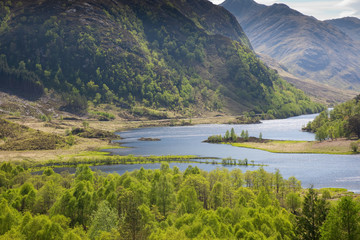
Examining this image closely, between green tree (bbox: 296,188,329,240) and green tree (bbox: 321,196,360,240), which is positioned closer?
green tree (bbox: 321,196,360,240)

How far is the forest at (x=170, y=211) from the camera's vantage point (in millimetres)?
55594

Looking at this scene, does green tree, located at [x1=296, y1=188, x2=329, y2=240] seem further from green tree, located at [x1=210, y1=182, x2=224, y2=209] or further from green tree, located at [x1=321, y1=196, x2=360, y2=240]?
green tree, located at [x1=210, y1=182, x2=224, y2=209]

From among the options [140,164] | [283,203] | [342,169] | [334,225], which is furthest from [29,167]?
[334,225]

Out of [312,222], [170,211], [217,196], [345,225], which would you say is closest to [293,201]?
[217,196]

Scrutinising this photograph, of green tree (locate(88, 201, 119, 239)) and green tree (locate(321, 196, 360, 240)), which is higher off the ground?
green tree (locate(321, 196, 360, 240))

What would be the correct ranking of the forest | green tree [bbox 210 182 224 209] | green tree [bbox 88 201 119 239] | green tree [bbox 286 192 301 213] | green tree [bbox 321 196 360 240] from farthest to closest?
green tree [bbox 286 192 301 213] < green tree [bbox 210 182 224 209] < green tree [bbox 88 201 119 239] < the forest < green tree [bbox 321 196 360 240]

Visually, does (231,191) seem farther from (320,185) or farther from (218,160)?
(218,160)

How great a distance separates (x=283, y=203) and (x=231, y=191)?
1703 centimetres

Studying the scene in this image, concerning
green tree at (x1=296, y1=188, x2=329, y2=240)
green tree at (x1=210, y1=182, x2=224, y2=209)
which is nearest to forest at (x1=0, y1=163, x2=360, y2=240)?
green tree at (x1=296, y1=188, x2=329, y2=240)

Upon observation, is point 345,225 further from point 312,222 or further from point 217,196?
point 217,196

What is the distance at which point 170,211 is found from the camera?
84625 mm

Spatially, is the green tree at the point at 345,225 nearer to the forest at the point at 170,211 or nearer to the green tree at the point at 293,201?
the forest at the point at 170,211

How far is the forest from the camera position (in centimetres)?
5559

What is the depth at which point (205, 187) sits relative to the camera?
99.2m
